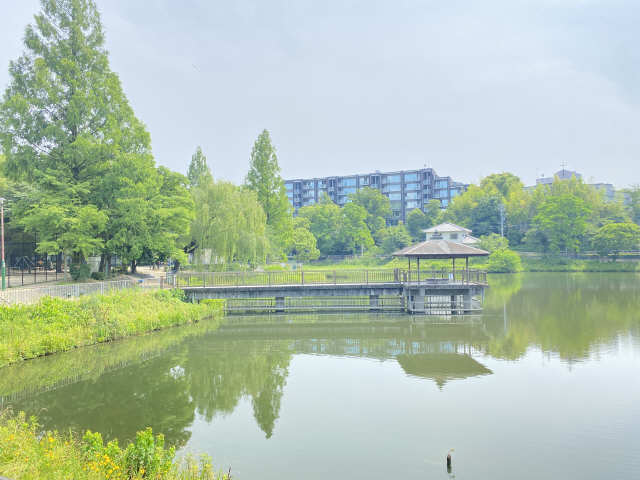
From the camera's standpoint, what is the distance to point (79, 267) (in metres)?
23.2

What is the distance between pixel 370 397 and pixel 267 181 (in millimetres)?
30306

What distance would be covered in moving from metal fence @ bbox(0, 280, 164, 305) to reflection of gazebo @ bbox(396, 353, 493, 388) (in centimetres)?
1426

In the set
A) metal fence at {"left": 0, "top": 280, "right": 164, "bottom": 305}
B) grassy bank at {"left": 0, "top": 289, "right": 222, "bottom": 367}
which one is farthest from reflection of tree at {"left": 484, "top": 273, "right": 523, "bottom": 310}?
metal fence at {"left": 0, "top": 280, "right": 164, "bottom": 305}

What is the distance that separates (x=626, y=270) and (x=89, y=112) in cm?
5763

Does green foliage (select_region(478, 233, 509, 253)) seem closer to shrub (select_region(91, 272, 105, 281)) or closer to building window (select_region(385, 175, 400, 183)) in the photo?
building window (select_region(385, 175, 400, 183))

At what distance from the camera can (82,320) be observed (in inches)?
668

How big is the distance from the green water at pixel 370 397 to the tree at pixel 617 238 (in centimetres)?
4355

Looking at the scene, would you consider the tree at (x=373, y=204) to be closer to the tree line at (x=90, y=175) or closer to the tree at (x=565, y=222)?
the tree at (x=565, y=222)

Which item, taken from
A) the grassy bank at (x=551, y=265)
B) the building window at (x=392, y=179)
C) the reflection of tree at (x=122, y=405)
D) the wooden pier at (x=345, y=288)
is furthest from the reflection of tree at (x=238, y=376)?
the building window at (x=392, y=179)

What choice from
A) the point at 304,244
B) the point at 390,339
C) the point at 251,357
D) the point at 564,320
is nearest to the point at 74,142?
the point at 251,357

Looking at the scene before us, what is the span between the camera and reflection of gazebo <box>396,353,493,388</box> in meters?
12.6

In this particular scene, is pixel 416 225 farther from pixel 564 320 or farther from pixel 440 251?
pixel 564 320

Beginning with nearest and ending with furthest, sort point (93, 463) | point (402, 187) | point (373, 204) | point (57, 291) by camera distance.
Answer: point (93, 463)
point (57, 291)
point (373, 204)
point (402, 187)

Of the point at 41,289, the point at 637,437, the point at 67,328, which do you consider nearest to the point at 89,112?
the point at 41,289
